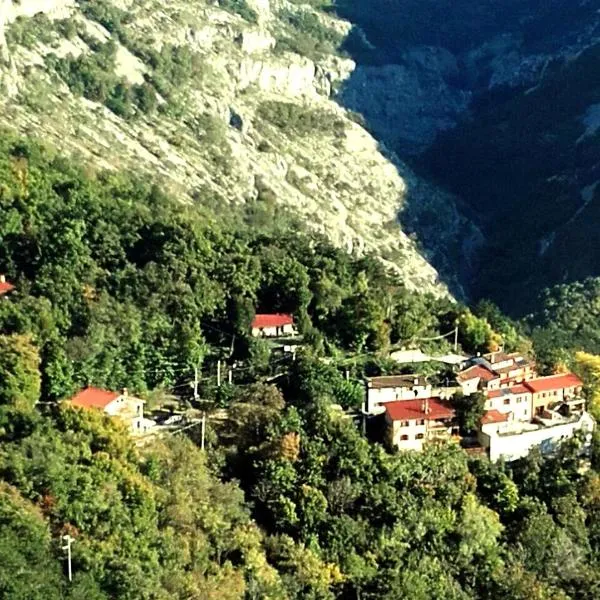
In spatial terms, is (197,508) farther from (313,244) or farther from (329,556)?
(313,244)

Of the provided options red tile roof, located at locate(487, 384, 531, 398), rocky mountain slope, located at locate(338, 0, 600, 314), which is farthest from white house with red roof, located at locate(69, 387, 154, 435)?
rocky mountain slope, located at locate(338, 0, 600, 314)

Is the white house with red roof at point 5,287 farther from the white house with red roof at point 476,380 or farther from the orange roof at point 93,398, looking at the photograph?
the white house with red roof at point 476,380

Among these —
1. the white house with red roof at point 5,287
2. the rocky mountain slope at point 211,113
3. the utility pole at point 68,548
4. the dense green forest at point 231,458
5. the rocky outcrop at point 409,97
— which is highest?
the rocky outcrop at point 409,97

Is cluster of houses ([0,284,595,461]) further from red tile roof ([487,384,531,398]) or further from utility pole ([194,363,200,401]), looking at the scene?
utility pole ([194,363,200,401])

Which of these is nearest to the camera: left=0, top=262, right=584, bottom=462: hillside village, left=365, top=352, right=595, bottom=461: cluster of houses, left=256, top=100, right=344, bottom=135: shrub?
left=0, top=262, right=584, bottom=462: hillside village

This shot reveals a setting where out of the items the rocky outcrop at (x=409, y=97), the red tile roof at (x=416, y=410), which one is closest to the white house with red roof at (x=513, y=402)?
the red tile roof at (x=416, y=410)

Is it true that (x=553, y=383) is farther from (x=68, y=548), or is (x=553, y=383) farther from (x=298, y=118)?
(x=298, y=118)

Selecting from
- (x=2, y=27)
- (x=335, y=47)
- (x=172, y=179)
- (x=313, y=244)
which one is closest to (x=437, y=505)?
(x=313, y=244)
